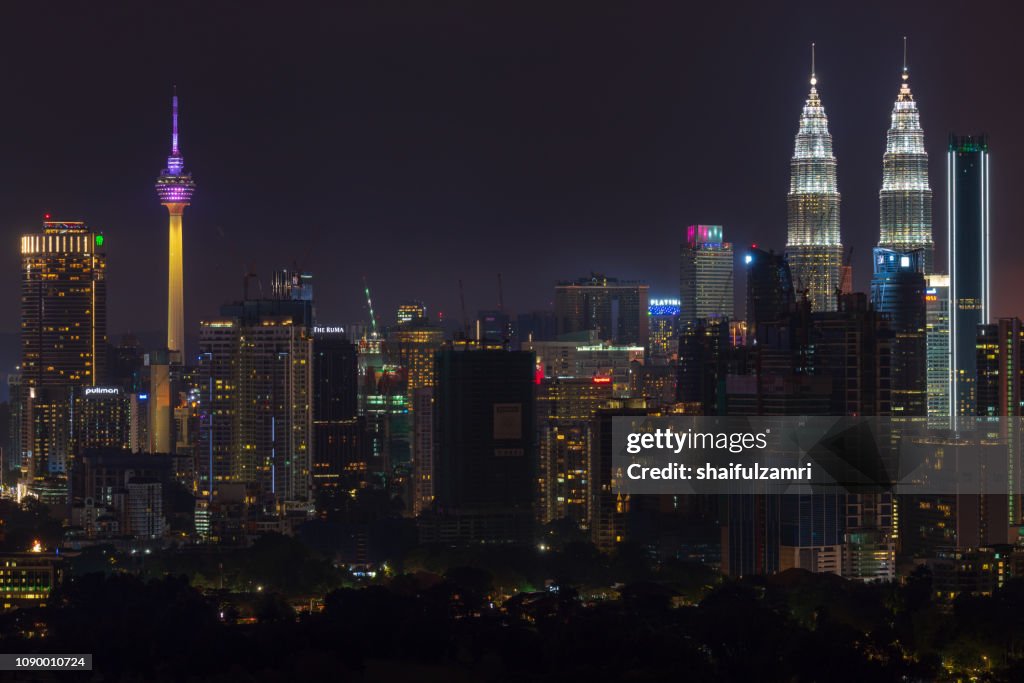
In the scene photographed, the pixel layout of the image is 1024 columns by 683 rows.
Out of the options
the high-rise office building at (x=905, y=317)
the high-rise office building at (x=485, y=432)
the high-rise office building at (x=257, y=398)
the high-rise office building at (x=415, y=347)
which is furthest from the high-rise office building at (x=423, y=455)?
the high-rise office building at (x=905, y=317)

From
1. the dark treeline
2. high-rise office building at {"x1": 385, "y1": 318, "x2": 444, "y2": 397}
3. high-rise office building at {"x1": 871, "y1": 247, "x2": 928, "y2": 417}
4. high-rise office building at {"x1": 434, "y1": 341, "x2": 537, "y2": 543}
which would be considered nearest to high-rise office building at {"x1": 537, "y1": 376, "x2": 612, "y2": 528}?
high-rise office building at {"x1": 434, "y1": 341, "x2": 537, "y2": 543}

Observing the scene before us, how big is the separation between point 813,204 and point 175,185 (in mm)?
15864

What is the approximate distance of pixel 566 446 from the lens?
3519 centimetres

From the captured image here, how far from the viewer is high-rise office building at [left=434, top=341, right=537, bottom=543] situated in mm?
35250

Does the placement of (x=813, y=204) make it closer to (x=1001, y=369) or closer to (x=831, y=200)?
A: (x=831, y=200)

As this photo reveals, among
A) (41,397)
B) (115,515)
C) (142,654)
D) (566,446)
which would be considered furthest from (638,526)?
(41,397)

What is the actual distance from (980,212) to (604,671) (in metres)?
18.9

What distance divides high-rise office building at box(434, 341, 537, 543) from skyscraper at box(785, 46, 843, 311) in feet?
18.8

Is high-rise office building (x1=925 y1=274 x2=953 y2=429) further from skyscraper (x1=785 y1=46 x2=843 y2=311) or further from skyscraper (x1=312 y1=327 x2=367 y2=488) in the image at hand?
skyscraper (x1=312 y1=327 x2=367 y2=488)

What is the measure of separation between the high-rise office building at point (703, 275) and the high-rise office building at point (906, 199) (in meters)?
7.24

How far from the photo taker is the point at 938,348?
1416 inches

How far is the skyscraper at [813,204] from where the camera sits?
39531 millimetres

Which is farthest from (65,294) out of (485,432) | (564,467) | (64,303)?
(564,467)

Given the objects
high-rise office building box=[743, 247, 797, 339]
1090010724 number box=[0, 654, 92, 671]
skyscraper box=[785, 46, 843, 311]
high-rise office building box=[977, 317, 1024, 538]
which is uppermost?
skyscraper box=[785, 46, 843, 311]
